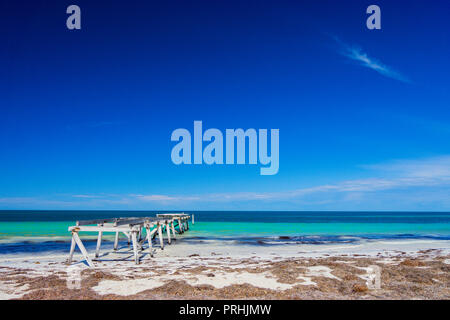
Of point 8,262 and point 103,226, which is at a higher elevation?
point 103,226

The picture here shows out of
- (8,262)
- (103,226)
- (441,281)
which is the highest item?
(103,226)

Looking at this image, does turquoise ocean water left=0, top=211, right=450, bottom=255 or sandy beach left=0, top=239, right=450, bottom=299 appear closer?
sandy beach left=0, top=239, right=450, bottom=299

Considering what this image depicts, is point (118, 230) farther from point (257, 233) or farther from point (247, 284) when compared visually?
point (257, 233)

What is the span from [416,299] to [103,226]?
486 inches

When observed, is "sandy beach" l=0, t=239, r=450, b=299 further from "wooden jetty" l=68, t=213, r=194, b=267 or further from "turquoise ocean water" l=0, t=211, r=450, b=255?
"turquoise ocean water" l=0, t=211, r=450, b=255

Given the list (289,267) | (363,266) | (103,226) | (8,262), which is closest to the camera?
(289,267)

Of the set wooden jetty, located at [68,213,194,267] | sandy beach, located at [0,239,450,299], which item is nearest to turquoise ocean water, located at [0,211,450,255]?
wooden jetty, located at [68,213,194,267]

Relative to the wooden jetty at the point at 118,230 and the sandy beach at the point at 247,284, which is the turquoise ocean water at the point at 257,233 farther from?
the sandy beach at the point at 247,284

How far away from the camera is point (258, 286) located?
898cm

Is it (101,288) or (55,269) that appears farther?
(55,269)

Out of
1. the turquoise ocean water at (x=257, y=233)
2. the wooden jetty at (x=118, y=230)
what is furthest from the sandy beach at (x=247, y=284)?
the turquoise ocean water at (x=257, y=233)

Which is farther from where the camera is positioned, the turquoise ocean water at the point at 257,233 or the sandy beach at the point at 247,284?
the turquoise ocean water at the point at 257,233
